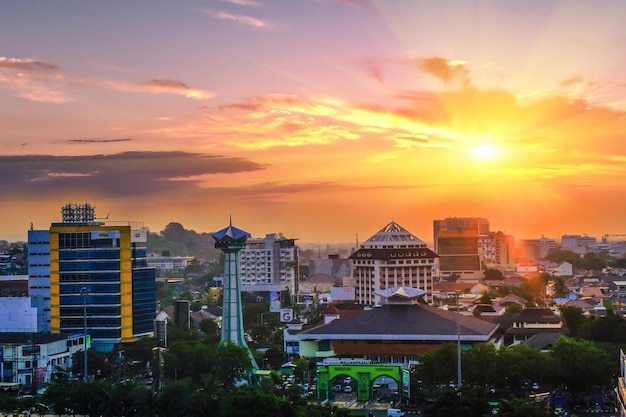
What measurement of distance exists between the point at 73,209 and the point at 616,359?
33336mm

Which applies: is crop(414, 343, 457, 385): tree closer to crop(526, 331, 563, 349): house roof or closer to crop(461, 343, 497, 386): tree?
crop(461, 343, 497, 386): tree

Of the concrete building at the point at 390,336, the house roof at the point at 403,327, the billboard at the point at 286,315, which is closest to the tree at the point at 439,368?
the concrete building at the point at 390,336

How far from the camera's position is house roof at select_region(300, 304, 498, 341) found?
5144 centimetres

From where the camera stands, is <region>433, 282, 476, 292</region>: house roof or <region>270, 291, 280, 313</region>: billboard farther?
<region>433, 282, 476, 292</region>: house roof

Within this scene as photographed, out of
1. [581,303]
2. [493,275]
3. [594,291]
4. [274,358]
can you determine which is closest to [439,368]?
[274,358]

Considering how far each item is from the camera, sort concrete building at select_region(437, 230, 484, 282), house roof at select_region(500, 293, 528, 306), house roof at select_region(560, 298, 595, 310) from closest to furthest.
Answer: house roof at select_region(560, 298, 595, 310) < house roof at select_region(500, 293, 528, 306) < concrete building at select_region(437, 230, 484, 282)

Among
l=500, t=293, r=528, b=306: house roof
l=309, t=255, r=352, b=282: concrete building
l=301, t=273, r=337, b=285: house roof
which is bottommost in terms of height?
l=500, t=293, r=528, b=306: house roof

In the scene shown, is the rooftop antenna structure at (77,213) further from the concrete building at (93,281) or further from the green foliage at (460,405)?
the green foliage at (460,405)

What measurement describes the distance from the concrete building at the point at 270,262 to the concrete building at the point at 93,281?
51.4 m

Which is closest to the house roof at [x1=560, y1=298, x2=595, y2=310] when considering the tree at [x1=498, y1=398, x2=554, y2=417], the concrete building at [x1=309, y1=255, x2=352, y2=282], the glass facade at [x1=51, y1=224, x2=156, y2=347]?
the glass facade at [x1=51, y1=224, x2=156, y2=347]

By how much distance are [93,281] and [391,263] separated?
3410 cm

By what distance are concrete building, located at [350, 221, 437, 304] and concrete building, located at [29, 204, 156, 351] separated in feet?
101

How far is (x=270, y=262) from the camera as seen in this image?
111 m

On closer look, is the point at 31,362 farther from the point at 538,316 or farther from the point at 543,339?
the point at 538,316
